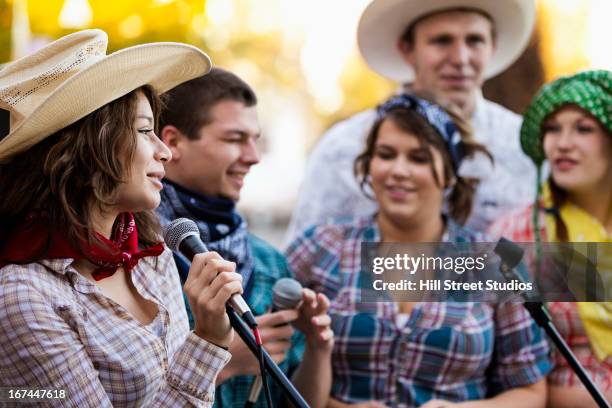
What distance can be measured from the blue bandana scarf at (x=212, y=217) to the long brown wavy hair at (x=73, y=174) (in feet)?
1.79

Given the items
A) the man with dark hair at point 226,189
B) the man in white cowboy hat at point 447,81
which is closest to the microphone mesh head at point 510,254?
the man with dark hair at point 226,189

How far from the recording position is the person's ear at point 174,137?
2.32 metres

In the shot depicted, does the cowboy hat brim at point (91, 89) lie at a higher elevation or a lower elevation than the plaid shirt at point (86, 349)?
higher

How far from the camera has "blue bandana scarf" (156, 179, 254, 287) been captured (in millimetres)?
2264

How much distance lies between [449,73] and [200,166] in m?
1.28

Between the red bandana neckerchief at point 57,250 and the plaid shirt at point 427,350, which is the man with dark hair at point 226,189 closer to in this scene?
the plaid shirt at point 427,350

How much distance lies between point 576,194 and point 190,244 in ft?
5.09

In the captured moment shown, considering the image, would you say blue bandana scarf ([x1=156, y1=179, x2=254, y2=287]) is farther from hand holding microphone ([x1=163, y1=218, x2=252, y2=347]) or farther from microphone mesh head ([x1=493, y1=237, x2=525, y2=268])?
microphone mesh head ([x1=493, y1=237, x2=525, y2=268])

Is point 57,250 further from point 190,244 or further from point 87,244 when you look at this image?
point 190,244

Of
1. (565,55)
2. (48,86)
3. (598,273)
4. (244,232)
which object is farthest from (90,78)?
(565,55)

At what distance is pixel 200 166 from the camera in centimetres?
231

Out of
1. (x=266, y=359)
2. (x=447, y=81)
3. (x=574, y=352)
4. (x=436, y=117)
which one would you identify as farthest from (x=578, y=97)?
(x=266, y=359)

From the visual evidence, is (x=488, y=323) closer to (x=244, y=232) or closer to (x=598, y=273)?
(x=598, y=273)

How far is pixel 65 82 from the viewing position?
5.14ft
